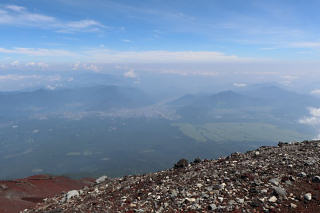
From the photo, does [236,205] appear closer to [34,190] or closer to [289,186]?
[289,186]

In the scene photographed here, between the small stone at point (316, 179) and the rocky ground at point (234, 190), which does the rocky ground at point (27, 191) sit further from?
the small stone at point (316, 179)

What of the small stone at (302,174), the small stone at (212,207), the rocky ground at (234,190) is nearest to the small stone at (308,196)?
the rocky ground at (234,190)

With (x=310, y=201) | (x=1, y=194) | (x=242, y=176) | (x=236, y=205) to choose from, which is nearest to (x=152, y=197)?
(x=236, y=205)

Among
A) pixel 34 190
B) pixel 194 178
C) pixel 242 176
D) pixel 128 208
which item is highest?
pixel 242 176

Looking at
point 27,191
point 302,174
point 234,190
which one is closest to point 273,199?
point 234,190

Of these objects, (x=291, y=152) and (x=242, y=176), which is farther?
(x=291, y=152)

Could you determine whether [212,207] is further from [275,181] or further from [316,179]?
[316,179]

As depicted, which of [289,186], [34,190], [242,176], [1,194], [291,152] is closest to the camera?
[289,186]

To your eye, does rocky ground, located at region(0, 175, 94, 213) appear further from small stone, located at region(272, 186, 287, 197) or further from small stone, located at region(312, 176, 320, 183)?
small stone, located at region(312, 176, 320, 183)

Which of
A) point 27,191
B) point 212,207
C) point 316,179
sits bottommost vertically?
point 27,191
